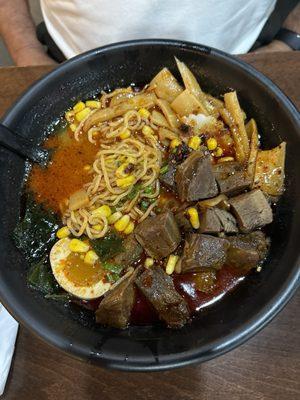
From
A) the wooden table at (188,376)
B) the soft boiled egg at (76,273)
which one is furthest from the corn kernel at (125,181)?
the wooden table at (188,376)

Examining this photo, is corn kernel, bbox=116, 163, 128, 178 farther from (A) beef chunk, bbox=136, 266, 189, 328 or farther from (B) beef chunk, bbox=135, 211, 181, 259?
(A) beef chunk, bbox=136, 266, 189, 328

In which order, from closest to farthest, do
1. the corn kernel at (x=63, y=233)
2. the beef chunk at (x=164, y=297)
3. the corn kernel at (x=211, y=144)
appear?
the beef chunk at (x=164, y=297) → the corn kernel at (x=63, y=233) → the corn kernel at (x=211, y=144)

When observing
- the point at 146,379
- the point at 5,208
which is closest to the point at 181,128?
the point at 5,208

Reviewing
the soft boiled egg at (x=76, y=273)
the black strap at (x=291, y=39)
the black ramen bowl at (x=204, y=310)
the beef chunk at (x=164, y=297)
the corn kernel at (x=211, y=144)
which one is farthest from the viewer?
the black strap at (x=291, y=39)

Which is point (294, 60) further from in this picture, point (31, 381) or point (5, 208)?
point (31, 381)

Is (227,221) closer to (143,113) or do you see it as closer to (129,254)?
(129,254)

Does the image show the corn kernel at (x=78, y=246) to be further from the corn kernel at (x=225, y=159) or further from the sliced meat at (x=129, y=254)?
the corn kernel at (x=225, y=159)
